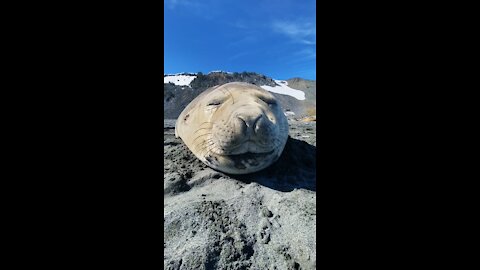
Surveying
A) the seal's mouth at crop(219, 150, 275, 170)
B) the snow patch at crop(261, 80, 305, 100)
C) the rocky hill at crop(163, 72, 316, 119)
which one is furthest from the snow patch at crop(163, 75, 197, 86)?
the seal's mouth at crop(219, 150, 275, 170)

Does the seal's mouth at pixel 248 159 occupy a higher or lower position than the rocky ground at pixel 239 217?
higher

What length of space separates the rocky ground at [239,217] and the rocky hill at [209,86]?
6.84 metres

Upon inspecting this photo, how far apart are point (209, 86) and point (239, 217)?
10.9m

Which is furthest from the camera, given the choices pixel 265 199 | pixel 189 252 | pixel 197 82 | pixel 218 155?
pixel 197 82

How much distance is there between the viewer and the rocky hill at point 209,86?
1061cm

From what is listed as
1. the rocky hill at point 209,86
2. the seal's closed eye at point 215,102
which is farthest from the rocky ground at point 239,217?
the rocky hill at point 209,86

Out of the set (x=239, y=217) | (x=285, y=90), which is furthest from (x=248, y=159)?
(x=285, y=90)

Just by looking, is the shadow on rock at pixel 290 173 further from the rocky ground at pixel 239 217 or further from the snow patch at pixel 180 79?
the snow patch at pixel 180 79

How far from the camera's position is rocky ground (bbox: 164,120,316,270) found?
1.66m

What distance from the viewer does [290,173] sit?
2930 mm
